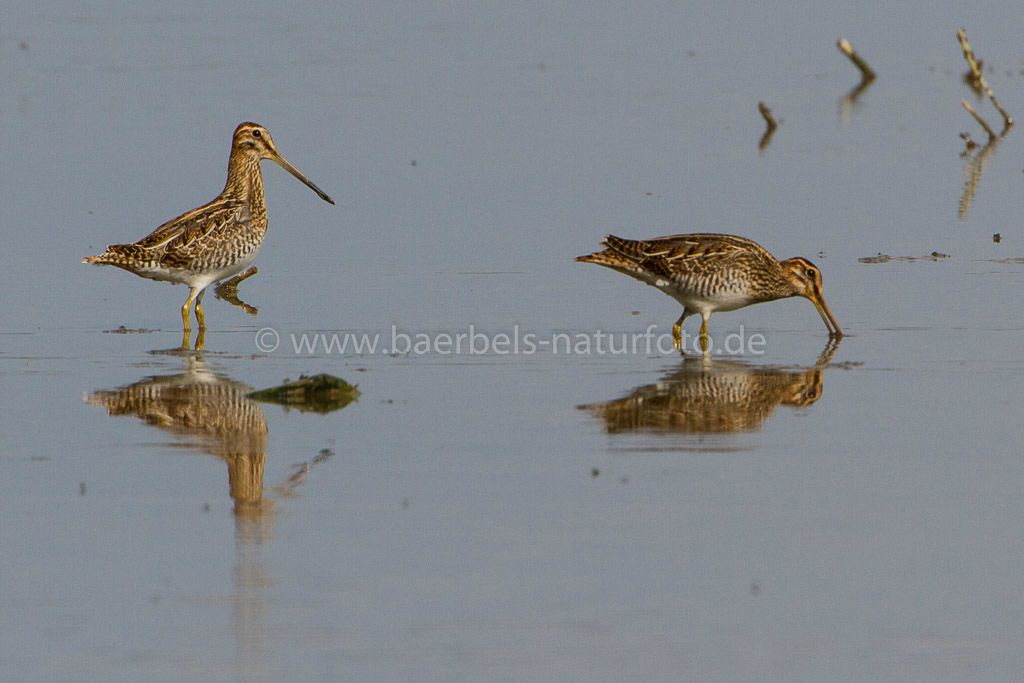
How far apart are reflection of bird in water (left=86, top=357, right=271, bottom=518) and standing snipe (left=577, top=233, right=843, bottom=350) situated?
12.7 feet

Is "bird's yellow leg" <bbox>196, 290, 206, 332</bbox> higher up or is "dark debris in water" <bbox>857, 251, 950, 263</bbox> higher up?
"dark debris in water" <bbox>857, 251, 950, 263</bbox>

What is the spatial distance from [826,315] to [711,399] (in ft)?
9.40

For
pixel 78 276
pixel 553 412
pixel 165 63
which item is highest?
pixel 165 63

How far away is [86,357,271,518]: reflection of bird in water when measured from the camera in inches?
420

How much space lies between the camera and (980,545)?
924cm

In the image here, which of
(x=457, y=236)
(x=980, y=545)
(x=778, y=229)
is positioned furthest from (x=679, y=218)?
(x=980, y=545)

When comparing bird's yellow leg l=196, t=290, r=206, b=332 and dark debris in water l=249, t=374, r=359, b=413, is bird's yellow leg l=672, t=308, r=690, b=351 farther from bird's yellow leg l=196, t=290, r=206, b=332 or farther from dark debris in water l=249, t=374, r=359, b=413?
bird's yellow leg l=196, t=290, r=206, b=332

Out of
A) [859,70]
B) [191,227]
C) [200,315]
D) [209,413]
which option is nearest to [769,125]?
[859,70]

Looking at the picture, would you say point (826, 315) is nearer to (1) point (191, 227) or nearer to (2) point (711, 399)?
(2) point (711, 399)

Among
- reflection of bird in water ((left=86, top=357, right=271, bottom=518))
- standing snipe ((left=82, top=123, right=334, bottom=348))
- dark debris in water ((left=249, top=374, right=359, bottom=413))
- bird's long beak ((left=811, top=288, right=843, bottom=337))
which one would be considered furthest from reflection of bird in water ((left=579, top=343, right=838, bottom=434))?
standing snipe ((left=82, top=123, right=334, bottom=348))

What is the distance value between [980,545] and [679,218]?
11.1m

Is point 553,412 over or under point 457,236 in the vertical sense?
under

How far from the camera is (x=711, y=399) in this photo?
12664 mm

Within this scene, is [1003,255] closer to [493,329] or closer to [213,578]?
[493,329]
